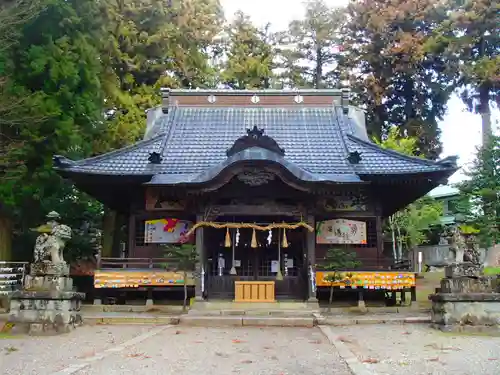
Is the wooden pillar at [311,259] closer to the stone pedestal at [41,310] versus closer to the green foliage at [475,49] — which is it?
the stone pedestal at [41,310]

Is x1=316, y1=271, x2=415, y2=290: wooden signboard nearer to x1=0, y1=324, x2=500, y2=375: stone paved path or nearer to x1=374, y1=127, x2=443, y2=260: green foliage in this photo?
x1=0, y1=324, x2=500, y2=375: stone paved path

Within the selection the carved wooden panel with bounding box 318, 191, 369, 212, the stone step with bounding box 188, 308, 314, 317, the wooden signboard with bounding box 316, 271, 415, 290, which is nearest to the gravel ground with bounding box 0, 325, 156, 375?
the stone step with bounding box 188, 308, 314, 317

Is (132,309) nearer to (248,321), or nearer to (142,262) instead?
(142,262)

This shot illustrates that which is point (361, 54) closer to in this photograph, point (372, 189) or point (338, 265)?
point (372, 189)

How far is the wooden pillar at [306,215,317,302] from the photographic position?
15.1 meters

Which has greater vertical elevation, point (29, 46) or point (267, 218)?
point (29, 46)

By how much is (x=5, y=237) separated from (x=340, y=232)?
10767mm

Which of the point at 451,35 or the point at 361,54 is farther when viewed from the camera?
the point at 361,54

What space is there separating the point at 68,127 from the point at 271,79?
21457mm

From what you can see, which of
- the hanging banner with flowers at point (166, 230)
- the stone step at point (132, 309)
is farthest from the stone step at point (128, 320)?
the hanging banner with flowers at point (166, 230)

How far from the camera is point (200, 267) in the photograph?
15.3 meters

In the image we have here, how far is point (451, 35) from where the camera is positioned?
99.1ft

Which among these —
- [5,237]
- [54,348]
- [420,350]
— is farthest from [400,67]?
[54,348]

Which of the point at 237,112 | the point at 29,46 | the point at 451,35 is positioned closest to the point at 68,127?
the point at 29,46
